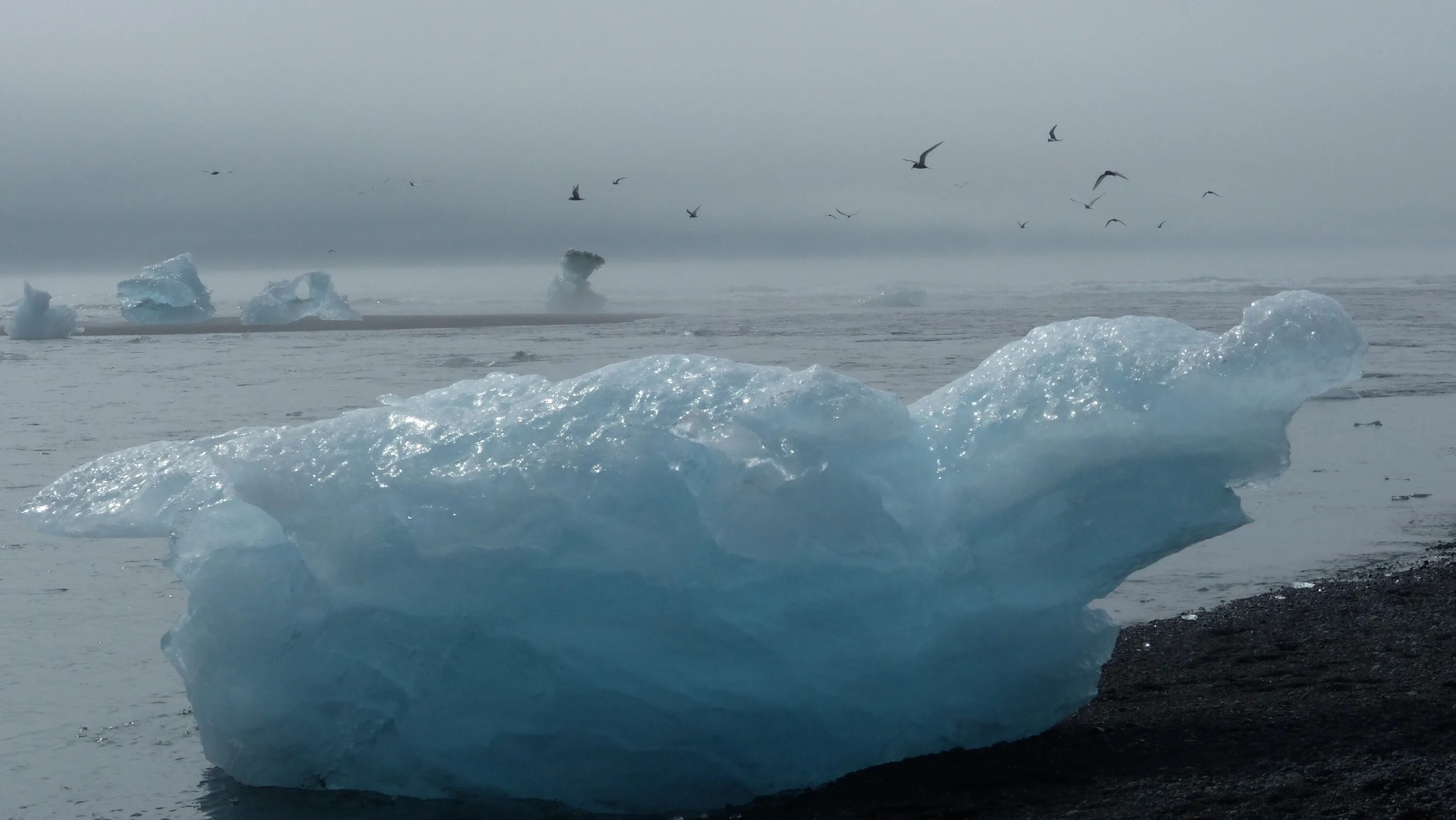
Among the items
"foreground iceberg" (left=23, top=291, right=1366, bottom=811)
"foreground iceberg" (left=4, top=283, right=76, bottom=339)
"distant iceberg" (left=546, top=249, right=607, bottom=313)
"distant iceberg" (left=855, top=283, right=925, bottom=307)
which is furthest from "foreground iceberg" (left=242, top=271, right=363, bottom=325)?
"foreground iceberg" (left=23, top=291, right=1366, bottom=811)

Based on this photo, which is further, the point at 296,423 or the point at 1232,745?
the point at 296,423

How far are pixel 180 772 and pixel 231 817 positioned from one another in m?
0.55

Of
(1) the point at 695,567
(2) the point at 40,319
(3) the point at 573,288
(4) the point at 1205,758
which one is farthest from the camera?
(3) the point at 573,288

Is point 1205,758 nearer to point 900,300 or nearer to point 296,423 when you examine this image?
point 296,423

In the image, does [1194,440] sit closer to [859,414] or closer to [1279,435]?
[1279,435]

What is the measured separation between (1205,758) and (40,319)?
3182cm

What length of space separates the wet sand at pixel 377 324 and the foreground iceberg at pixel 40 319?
1.14 metres

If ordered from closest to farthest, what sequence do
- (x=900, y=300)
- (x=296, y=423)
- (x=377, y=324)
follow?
1. (x=296, y=423)
2. (x=377, y=324)
3. (x=900, y=300)

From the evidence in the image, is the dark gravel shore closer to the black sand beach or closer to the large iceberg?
the black sand beach

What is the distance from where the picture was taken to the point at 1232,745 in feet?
14.5

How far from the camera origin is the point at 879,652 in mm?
4547

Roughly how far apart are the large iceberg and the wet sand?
0.47 metres

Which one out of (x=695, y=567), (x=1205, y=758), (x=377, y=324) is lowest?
(x=1205, y=758)

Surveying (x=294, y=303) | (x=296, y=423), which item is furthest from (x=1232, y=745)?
(x=294, y=303)
